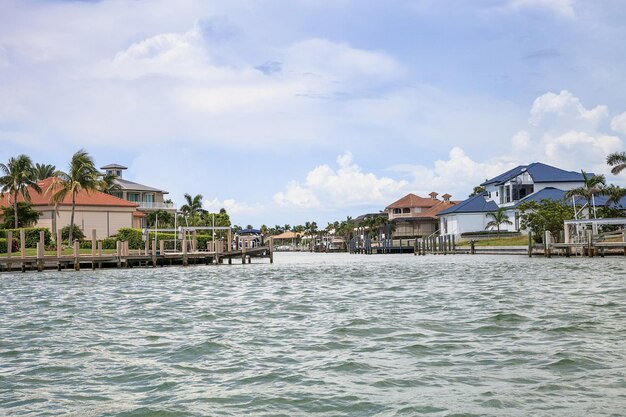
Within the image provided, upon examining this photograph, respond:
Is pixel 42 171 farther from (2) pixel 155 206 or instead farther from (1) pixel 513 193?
(1) pixel 513 193

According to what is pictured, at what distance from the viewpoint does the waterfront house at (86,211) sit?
82488mm

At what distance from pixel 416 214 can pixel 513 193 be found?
40925mm

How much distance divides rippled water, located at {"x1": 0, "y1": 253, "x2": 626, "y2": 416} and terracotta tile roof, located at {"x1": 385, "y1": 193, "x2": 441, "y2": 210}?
122 metres

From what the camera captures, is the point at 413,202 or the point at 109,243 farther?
the point at 413,202

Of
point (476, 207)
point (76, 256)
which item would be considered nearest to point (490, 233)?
point (476, 207)

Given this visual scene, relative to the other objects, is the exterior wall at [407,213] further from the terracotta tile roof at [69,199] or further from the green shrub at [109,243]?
the green shrub at [109,243]

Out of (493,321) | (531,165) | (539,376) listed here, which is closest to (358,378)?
(539,376)

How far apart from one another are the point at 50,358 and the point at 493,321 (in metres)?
10.4

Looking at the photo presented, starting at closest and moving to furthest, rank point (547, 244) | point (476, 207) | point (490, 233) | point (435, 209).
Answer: point (547, 244), point (490, 233), point (476, 207), point (435, 209)

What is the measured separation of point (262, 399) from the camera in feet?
36.0

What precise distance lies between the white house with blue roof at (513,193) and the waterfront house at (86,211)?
5051cm

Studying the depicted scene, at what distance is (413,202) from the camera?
149500 millimetres

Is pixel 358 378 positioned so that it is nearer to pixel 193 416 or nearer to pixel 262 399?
pixel 262 399

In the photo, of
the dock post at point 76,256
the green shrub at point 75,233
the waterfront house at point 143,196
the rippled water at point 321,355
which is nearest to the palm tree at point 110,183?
the waterfront house at point 143,196
